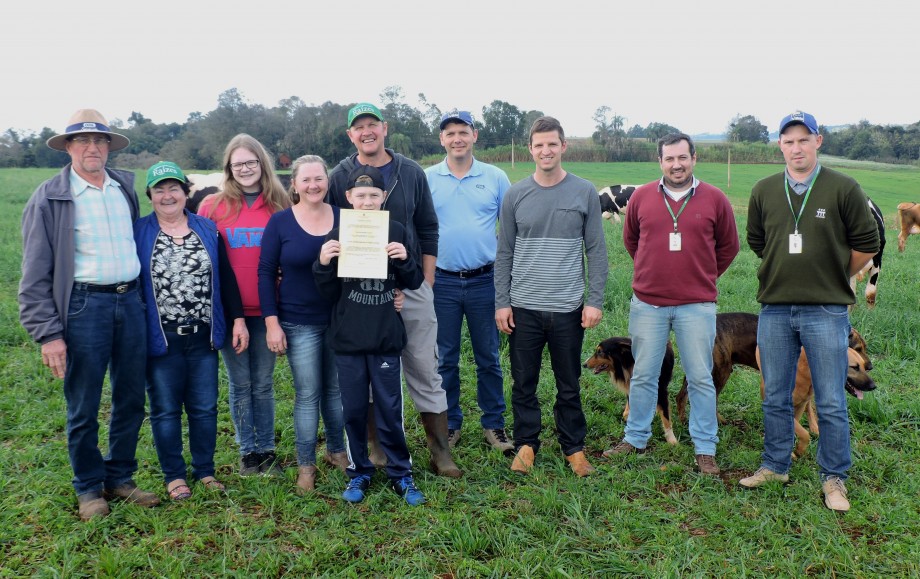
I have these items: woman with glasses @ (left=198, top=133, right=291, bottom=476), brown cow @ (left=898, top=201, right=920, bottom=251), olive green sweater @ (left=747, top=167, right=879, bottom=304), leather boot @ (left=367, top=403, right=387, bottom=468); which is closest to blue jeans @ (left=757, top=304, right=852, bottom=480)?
olive green sweater @ (left=747, top=167, right=879, bottom=304)

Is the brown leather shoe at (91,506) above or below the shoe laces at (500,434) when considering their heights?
above

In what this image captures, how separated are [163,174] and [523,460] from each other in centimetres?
299

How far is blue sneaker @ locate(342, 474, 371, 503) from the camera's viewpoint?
13.2ft

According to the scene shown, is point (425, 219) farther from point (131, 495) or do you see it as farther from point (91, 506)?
point (91, 506)

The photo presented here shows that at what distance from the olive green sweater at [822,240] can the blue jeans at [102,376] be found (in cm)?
391

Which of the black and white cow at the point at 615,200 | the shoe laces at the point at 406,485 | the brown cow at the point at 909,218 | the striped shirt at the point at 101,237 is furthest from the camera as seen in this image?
the black and white cow at the point at 615,200

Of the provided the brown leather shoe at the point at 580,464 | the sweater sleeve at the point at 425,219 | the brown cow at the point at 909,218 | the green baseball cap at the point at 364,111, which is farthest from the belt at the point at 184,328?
the brown cow at the point at 909,218

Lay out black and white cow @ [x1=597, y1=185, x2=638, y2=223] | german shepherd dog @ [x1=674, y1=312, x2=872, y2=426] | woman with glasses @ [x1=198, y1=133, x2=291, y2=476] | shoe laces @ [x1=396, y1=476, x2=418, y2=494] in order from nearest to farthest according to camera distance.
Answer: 1. shoe laces @ [x1=396, y1=476, x2=418, y2=494]
2. woman with glasses @ [x1=198, y1=133, x2=291, y2=476]
3. german shepherd dog @ [x1=674, y1=312, x2=872, y2=426]
4. black and white cow @ [x1=597, y1=185, x2=638, y2=223]

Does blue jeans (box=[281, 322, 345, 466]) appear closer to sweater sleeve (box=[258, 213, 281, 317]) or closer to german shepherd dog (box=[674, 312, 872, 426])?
sweater sleeve (box=[258, 213, 281, 317])

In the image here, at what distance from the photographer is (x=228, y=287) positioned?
13.5 ft

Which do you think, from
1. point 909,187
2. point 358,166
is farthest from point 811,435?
point 909,187

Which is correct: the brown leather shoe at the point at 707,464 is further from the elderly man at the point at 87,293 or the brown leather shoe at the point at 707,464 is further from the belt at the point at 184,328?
the elderly man at the point at 87,293

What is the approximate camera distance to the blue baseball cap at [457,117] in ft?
15.5

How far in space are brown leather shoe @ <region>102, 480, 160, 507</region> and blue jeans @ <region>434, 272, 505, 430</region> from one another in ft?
6.61
